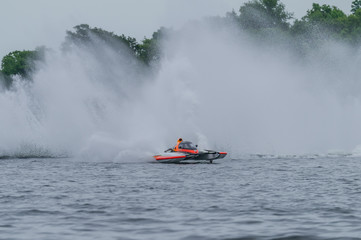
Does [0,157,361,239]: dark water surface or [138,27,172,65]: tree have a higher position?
[138,27,172,65]: tree

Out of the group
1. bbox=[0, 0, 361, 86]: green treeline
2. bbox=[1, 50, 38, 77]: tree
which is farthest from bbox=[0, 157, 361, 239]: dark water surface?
bbox=[1, 50, 38, 77]: tree

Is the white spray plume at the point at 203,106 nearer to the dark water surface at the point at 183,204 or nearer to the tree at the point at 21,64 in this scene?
the dark water surface at the point at 183,204

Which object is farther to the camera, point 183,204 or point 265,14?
point 265,14

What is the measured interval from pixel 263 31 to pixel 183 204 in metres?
69.6

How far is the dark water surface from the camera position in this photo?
51.6 ft

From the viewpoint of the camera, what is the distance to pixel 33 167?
37250mm

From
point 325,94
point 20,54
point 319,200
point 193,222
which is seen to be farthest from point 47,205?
point 20,54

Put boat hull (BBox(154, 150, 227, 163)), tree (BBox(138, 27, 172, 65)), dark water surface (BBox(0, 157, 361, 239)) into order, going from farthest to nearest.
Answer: tree (BBox(138, 27, 172, 65)), boat hull (BBox(154, 150, 227, 163)), dark water surface (BBox(0, 157, 361, 239))

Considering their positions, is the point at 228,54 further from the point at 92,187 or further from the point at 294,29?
the point at 92,187

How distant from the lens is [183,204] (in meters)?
20.2

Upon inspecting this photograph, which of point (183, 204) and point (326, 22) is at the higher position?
point (326, 22)

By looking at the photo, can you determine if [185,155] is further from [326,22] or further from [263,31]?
[326,22]

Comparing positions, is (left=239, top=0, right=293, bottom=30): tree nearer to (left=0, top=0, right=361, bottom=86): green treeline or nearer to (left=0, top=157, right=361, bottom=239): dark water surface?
(left=0, top=0, right=361, bottom=86): green treeline

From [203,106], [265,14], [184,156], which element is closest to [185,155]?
[184,156]
